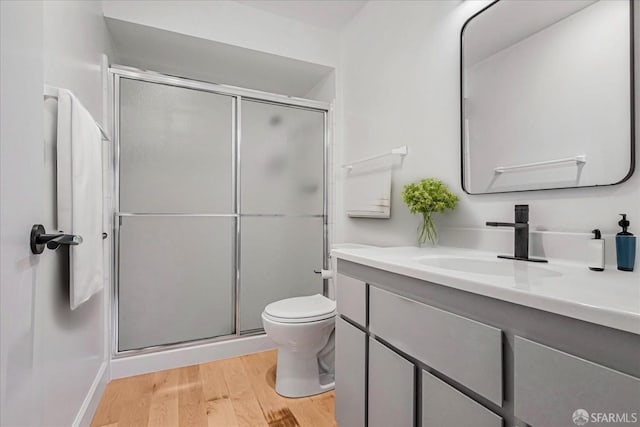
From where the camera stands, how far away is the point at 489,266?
3.97 ft

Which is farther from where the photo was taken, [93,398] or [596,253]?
[93,398]

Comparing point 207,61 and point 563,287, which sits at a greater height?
point 207,61

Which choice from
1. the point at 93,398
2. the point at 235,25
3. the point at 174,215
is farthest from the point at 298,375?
the point at 235,25

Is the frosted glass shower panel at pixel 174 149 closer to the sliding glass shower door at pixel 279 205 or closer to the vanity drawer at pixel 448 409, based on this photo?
the sliding glass shower door at pixel 279 205

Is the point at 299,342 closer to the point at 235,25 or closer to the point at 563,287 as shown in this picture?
the point at 563,287

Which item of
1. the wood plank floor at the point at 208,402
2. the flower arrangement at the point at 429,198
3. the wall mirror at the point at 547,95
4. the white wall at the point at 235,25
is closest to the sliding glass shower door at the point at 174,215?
the wood plank floor at the point at 208,402

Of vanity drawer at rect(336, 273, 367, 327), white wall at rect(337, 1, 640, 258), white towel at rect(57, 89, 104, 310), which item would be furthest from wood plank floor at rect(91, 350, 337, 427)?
white wall at rect(337, 1, 640, 258)

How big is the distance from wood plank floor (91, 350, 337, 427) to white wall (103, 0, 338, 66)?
7.55 ft

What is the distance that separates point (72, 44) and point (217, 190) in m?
1.16

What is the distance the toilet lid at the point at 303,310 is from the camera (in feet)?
5.75

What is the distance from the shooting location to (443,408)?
880 mm

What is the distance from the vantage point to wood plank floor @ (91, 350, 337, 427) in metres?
1.56

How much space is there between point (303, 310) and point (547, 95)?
1.54m

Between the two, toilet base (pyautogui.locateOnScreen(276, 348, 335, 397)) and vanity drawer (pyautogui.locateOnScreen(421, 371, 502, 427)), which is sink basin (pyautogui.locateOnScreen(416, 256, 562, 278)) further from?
toilet base (pyautogui.locateOnScreen(276, 348, 335, 397))
